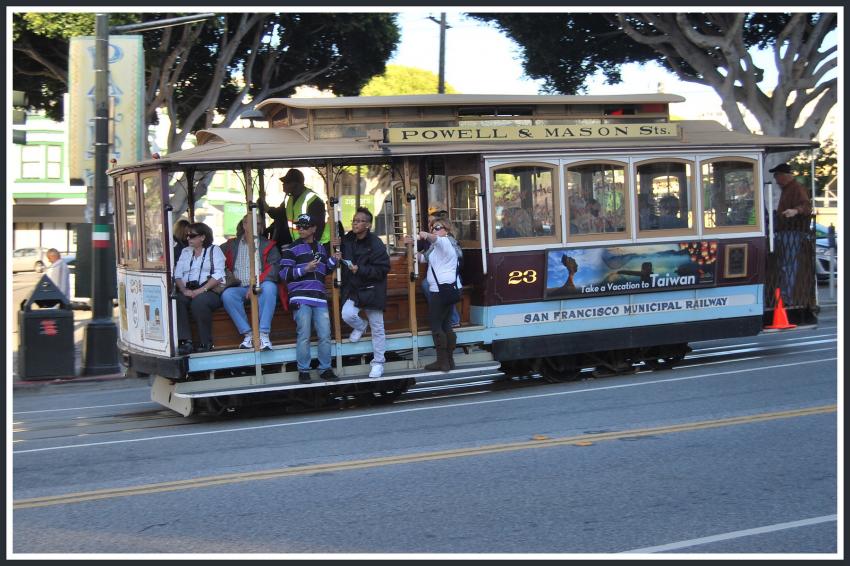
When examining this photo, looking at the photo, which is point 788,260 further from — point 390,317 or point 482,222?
point 390,317

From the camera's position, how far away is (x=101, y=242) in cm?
1554

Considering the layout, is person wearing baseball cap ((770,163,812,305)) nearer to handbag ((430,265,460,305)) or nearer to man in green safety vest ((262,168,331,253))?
handbag ((430,265,460,305))

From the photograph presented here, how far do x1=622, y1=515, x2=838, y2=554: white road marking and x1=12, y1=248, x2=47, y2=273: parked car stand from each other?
133ft

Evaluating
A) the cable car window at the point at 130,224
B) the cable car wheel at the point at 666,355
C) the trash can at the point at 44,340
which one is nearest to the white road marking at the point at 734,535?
the cable car wheel at the point at 666,355

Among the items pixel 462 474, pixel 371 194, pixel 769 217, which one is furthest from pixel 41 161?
pixel 462 474

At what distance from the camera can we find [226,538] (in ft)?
21.4

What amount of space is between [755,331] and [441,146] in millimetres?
5111

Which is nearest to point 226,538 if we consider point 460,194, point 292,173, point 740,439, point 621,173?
point 740,439

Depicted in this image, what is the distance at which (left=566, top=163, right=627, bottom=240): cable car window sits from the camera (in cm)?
1276

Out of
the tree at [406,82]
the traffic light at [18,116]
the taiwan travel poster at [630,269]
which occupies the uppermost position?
the tree at [406,82]

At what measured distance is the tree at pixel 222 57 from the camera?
74.0 feet

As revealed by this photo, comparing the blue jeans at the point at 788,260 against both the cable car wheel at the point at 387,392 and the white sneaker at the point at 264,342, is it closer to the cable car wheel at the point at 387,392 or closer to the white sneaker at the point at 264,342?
the cable car wheel at the point at 387,392

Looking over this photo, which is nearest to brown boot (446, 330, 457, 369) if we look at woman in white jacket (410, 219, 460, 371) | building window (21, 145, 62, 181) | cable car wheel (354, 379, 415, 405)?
woman in white jacket (410, 219, 460, 371)

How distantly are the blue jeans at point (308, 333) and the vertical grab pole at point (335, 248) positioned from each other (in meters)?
0.22
